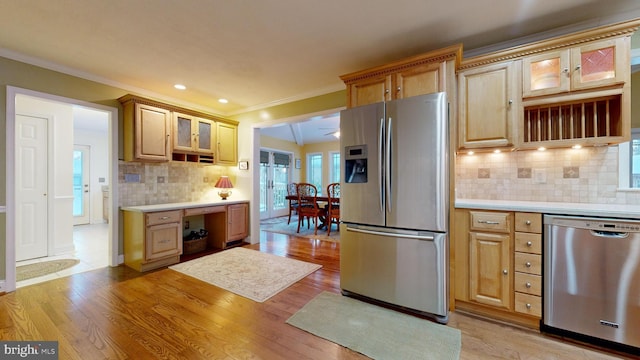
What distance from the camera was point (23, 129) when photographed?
3340 mm

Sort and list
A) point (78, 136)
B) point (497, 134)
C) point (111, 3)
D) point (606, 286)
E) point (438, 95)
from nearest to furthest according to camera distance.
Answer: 1. point (606, 286)
2. point (111, 3)
3. point (438, 95)
4. point (497, 134)
5. point (78, 136)

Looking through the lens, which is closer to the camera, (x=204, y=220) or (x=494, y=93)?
(x=494, y=93)

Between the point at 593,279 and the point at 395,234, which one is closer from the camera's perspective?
the point at 593,279

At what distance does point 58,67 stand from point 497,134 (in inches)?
180

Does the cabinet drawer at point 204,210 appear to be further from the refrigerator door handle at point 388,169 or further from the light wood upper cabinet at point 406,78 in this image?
the refrigerator door handle at point 388,169

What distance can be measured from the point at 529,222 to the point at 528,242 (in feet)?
0.49

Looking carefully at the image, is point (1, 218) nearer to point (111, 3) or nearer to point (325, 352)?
point (111, 3)

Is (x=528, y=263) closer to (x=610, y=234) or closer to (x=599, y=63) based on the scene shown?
(x=610, y=234)

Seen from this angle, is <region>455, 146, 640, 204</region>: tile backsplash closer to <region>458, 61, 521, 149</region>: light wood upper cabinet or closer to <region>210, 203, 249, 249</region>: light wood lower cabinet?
<region>458, 61, 521, 149</region>: light wood upper cabinet

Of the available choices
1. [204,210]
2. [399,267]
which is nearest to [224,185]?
[204,210]

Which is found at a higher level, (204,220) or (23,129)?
(23,129)

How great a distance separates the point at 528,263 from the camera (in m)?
1.86

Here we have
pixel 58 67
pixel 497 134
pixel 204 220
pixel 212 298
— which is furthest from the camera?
pixel 204 220

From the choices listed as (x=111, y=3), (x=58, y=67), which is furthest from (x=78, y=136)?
(x=111, y=3)
